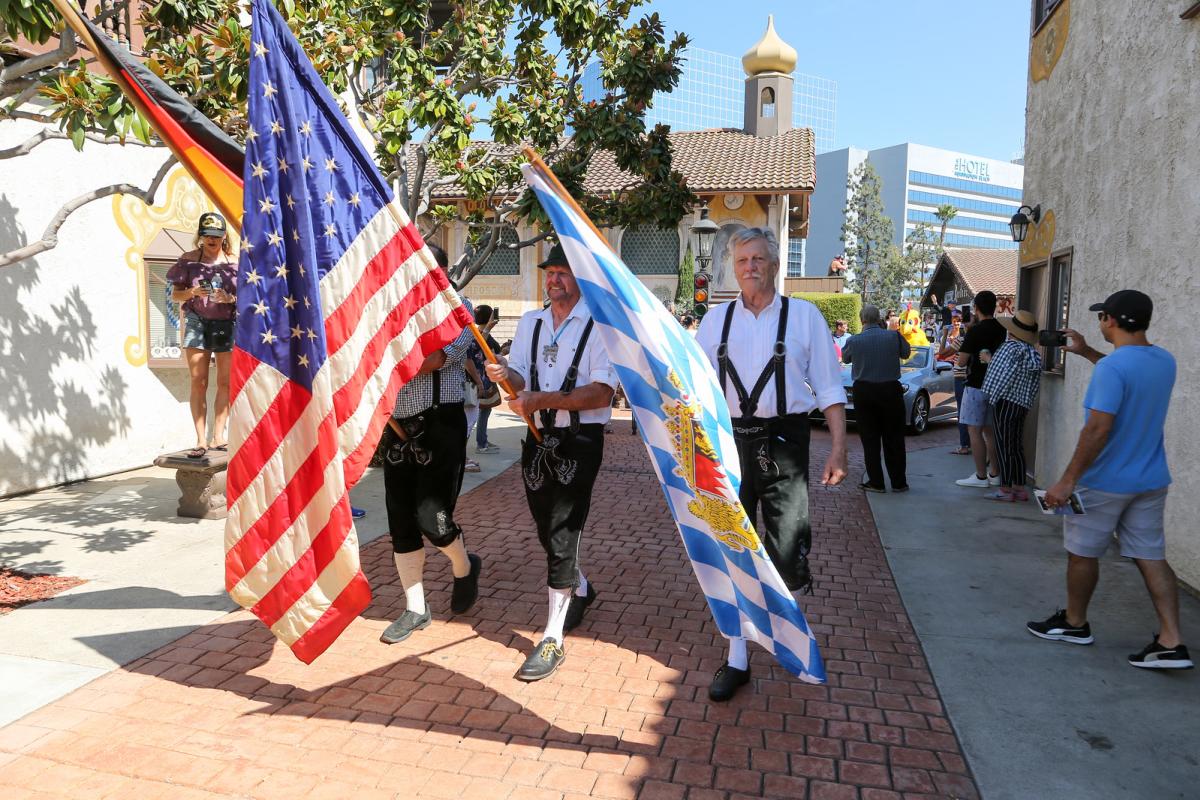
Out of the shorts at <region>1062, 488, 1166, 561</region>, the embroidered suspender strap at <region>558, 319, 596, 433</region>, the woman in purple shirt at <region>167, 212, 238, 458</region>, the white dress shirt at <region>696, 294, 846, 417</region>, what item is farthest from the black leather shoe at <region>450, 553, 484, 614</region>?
the shorts at <region>1062, 488, 1166, 561</region>

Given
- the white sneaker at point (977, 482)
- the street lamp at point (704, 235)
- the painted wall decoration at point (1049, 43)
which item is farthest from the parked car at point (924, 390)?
the painted wall decoration at point (1049, 43)

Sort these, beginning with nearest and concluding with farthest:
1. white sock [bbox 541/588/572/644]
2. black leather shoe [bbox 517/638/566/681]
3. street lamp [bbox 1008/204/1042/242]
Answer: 1. black leather shoe [bbox 517/638/566/681]
2. white sock [bbox 541/588/572/644]
3. street lamp [bbox 1008/204/1042/242]

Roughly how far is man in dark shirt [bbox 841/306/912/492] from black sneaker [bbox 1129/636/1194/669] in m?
4.48

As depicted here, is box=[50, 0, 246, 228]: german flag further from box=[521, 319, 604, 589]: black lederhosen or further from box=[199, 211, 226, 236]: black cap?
box=[199, 211, 226, 236]: black cap

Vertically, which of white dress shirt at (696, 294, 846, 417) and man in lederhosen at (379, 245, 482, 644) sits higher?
white dress shirt at (696, 294, 846, 417)

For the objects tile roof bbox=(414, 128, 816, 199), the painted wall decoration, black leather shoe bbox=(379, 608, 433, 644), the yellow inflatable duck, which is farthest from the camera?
tile roof bbox=(414, 128, 816, 199)

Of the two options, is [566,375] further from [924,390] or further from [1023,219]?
[924,390]

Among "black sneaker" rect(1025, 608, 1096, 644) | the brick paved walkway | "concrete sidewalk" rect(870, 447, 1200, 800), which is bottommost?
the brick paved walkway

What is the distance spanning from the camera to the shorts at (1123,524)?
3961 millimetres

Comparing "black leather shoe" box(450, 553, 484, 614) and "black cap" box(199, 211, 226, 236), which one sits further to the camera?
"black cap" box(199, 211, 226, 236)

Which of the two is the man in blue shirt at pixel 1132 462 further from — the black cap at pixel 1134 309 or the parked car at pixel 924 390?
the parked car at pixel 924 390

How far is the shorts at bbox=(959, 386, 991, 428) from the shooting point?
8.42 metres

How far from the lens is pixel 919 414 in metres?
13.6

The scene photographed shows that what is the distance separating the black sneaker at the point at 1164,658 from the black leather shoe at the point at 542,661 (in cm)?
285
